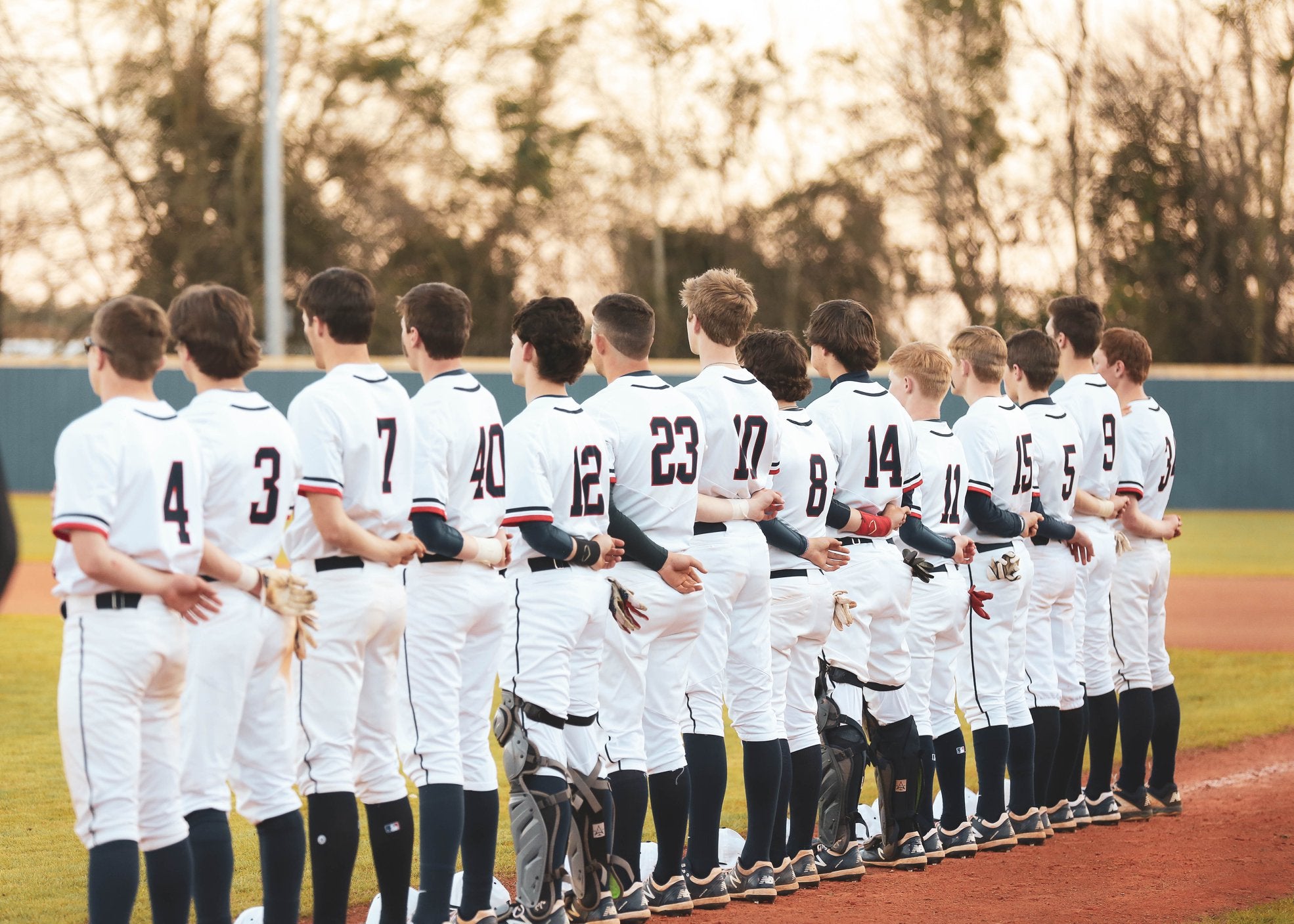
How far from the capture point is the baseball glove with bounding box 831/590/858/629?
5605 millimetres

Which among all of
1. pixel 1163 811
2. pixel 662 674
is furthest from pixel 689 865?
pixel 1163 811

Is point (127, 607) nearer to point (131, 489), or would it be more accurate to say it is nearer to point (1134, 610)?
point (131, 489)

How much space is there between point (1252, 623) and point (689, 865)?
34.9ft

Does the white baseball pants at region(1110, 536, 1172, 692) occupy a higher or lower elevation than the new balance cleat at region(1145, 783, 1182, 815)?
higher

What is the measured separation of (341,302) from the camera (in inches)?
168

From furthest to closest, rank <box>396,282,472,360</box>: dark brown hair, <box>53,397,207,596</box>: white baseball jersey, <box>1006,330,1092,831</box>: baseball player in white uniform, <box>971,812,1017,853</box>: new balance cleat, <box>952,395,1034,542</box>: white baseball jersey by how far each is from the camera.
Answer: <box>1006,330,1092,831</box>: baseball player in white uniform, <box>952,395,1034,542</box>: white baseball jersey, <box>971,812,1017,853</box>: new balance cleat, <box>396,282,472,360</box>: dark brown hair, <box>53,397,207,596</box>: white baseball jersey

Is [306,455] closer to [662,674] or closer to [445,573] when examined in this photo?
[445,573]

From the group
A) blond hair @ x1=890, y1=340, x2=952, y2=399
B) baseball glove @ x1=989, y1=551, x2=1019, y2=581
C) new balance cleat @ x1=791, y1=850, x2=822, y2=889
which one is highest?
blond hair @ x1=890, y1=340, x2=952, y2=399

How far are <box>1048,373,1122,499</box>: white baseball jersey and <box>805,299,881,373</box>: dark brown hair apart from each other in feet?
4.83

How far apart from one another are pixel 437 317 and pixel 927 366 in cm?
244

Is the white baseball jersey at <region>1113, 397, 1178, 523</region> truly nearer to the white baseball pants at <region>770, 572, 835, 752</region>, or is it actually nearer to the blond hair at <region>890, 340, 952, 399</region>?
the blond hair at <region>890, 340, 952, 399</region>

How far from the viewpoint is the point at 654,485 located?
493 centimetres

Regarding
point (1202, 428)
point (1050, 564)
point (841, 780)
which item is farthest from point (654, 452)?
point (1202, 428)

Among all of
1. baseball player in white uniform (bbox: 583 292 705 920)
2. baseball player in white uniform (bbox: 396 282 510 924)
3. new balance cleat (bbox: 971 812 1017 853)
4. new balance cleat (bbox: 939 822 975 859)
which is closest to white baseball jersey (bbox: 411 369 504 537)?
baseball player in white uniform (bbox: 396 282 510 924)
